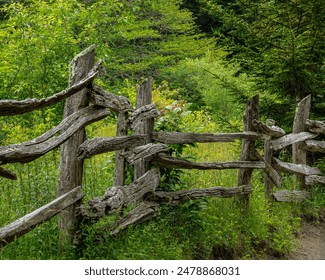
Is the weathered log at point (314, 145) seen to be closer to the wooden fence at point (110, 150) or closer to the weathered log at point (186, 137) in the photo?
the wooden fence at point (110, 150)

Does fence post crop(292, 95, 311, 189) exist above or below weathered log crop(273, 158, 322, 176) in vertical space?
above

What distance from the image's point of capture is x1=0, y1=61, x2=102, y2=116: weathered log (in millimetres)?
3561

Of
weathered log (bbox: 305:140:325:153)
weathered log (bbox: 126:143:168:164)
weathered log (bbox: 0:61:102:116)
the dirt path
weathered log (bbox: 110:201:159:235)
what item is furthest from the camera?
weathered log (bbox: 305:140:325:153)

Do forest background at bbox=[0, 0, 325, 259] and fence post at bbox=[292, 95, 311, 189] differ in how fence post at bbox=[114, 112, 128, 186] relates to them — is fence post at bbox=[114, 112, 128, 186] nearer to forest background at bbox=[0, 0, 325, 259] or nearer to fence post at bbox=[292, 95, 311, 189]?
forest background at bbox=[0, 0, 325, 259]

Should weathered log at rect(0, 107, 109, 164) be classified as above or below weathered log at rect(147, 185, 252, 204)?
above

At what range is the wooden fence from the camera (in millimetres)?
3822

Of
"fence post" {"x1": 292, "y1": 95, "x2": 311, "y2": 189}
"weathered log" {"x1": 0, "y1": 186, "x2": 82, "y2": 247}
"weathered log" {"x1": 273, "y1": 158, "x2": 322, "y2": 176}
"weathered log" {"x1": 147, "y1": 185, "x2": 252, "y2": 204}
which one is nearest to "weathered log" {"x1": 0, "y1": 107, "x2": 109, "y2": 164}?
"weathered log" {"x1": 0, "y1": 186, "x2": 82, "y2": 247}

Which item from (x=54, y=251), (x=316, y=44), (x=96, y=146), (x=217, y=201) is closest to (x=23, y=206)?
(x=54, y=251)

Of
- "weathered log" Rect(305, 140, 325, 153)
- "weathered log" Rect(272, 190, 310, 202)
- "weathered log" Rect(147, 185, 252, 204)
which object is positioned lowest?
"weathered log" Rect(147, 185, 252, 204)

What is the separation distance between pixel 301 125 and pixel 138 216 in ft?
12.6

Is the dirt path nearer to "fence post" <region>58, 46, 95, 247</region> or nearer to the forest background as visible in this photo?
the forest background

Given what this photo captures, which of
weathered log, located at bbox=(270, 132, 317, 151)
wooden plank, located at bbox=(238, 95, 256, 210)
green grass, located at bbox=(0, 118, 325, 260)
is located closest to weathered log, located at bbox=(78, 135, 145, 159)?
green grass, located at bbox=(0, 118, 325, 260)

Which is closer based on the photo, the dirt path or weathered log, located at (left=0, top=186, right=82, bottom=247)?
weathered log, located at (left=0, top=186, right=82, bottom=247)

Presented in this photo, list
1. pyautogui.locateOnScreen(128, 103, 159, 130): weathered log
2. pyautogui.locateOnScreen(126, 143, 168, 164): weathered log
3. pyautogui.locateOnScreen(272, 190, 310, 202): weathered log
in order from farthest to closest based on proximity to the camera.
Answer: pyautogui.locateOnScreen(272, 190, 310, 202): weathered log < pyautogui.locateOnScreen(128, 103, 159, 130): weathered log < pyautogui.locateOnScreen(126, 143, 168, 164): weathered log
